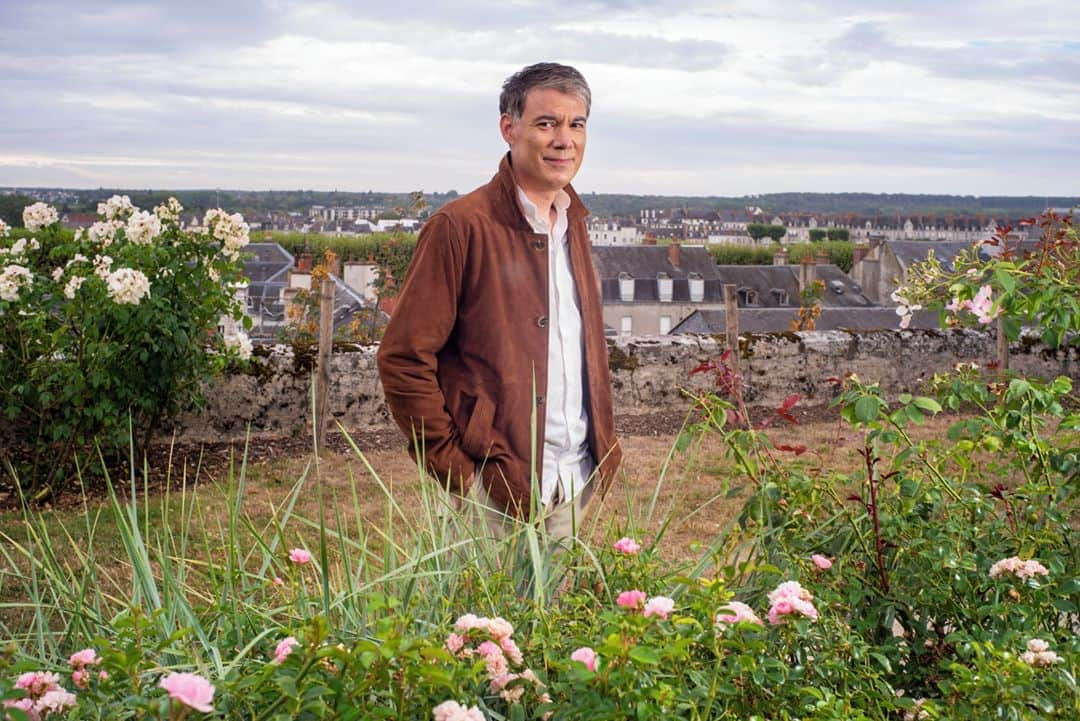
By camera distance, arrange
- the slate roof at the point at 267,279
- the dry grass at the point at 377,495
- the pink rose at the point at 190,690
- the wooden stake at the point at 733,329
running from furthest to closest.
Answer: the slate roof at the point at 267,279 < the wooden stake at the point at 733,329 < the dry grass at the point at 377,495 < the pink rose at the point at 190,690

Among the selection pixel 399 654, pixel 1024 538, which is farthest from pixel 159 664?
pixel 1024 538

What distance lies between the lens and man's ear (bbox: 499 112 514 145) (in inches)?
120

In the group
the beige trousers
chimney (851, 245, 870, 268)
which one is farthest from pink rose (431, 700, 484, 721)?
chimney (851, 245, 870, 268)

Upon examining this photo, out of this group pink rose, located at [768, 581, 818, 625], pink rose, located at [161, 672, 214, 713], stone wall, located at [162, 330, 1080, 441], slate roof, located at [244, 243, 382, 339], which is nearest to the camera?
pink rose, located at [161, 672, 214, 713]

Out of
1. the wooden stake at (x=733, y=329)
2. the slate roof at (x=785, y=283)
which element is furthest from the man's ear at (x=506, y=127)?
the slate roof at (x=785, y=283)

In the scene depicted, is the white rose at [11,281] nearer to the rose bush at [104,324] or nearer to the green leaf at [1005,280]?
the rose bush at [104,324]

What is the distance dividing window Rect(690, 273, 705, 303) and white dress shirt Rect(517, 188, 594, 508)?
45.1 m

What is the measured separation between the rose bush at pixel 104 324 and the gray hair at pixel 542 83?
3.95 metres

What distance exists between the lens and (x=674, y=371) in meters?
9.44

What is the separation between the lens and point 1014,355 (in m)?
10.6

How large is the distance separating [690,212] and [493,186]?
77.2 m

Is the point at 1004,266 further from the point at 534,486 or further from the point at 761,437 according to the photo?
the point at 534,486

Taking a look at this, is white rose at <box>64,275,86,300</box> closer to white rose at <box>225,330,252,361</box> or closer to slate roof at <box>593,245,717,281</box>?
white rose at <box>225,330,252,361</box>

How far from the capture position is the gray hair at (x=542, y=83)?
2943 mm
